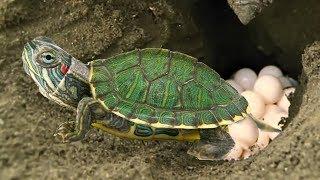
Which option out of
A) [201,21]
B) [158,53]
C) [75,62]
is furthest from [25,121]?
[201,21]

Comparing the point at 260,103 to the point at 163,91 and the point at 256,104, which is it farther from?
the point at 163,91

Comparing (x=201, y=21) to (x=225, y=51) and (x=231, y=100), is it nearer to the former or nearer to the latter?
A: (x=225, y=51)

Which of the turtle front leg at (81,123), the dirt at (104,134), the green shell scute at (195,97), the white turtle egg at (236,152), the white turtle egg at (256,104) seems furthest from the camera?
the white turtle egg at (256,104)

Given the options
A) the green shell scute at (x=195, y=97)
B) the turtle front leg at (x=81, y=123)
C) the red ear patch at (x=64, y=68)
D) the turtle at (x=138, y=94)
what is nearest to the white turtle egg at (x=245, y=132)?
the turtle at (x=138, y=94)

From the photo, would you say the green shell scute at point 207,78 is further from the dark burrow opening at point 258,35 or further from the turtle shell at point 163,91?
the dark burrow opening at point 258,35

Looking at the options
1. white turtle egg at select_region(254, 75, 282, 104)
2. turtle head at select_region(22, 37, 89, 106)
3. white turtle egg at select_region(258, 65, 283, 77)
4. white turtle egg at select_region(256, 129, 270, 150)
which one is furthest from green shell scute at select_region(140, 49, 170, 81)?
white turtle egg at select_region(258, 65, 283, 77)

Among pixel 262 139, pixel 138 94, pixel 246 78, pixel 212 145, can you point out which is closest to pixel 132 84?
pixel 138 94
